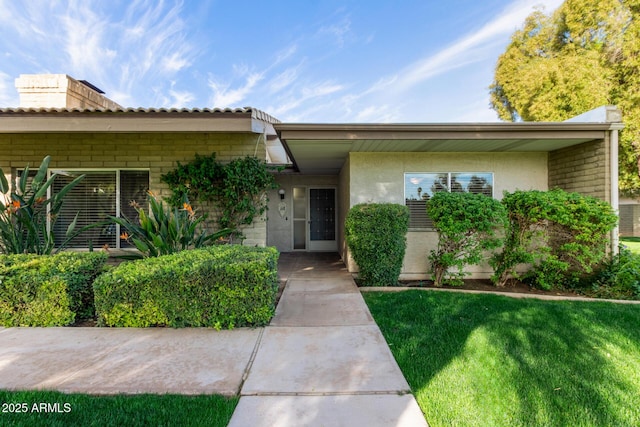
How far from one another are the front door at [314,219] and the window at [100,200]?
5508 mm

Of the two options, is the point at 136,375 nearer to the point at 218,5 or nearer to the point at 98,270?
the point at 98,270

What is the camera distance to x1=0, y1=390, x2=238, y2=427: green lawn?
206 centimetres

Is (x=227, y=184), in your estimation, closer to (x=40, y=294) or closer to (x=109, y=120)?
(x=109, y=120)

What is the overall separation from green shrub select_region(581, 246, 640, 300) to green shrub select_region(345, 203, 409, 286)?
350 centimetres

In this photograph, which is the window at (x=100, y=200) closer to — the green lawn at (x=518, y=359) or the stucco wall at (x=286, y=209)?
the stucco wall at (x=286, y=209)

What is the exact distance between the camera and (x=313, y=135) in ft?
18.4

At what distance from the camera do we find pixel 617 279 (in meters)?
5.41

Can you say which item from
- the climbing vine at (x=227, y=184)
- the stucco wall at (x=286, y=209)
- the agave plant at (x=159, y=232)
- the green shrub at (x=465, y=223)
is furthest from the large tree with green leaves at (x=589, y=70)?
the agave plant at (x=159, y=232)

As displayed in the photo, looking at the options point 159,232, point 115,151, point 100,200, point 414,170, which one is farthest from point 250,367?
point 115,151

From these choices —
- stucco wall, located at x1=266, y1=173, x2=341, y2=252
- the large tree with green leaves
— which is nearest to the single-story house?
stucco wall, located at x1=266, y1=173, x2=341, y2=252

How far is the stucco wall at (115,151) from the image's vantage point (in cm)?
648

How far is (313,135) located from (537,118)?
13566 millimetres

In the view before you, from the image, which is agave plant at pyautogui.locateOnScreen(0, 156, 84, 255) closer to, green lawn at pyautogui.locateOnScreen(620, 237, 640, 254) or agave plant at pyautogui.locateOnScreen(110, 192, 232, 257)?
agave plant at pyautogui.locateOnScreen(110, 192, 232, 257)

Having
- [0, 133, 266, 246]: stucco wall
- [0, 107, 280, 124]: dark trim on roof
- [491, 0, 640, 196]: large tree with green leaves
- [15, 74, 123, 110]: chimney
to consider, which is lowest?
[0, 133, 266, 246]: stucco wall
